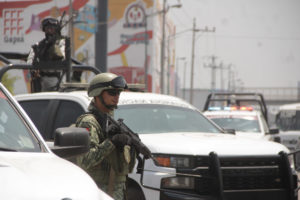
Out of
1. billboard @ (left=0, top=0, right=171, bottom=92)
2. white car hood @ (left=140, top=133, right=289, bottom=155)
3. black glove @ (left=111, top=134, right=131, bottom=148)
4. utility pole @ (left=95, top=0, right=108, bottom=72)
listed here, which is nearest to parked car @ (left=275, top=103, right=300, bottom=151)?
white car hood @ (left=140, top=133, right=289, bottom=155)

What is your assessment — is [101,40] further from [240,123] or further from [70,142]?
[70,142]

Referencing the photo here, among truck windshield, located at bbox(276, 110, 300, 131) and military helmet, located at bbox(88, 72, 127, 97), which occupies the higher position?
military helmet, located at bbox(88, 72, 127, 97)

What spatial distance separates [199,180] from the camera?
6559mm

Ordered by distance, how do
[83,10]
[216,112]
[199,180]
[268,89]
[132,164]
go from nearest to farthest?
[132,164]
[199,180]
[216,112]
[83,10]
[268,89]

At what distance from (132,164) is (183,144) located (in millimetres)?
1414

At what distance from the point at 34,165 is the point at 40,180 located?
31cm

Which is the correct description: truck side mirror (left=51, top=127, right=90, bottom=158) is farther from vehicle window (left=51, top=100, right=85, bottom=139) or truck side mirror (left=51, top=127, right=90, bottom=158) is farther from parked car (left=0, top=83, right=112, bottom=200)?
vehicle window (left=51, top=100, right=85, bottom=139)

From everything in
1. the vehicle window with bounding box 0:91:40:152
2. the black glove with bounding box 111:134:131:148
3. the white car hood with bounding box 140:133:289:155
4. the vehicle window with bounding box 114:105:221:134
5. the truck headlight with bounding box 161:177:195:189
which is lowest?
the truck headlight with bounding box 161:177:195:189

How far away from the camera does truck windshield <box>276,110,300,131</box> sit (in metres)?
26.3

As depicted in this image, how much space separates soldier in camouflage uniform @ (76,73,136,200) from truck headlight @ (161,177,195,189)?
1.04 meters

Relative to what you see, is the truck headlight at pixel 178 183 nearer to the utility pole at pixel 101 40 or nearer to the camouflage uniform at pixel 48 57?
the camouflage uniform at pixel 48 57

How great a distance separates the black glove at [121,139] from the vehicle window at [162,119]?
234 cm

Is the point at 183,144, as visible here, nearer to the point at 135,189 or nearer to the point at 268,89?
the point at 135,189

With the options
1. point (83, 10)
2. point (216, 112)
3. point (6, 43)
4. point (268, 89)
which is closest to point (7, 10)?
point (6, 43)
